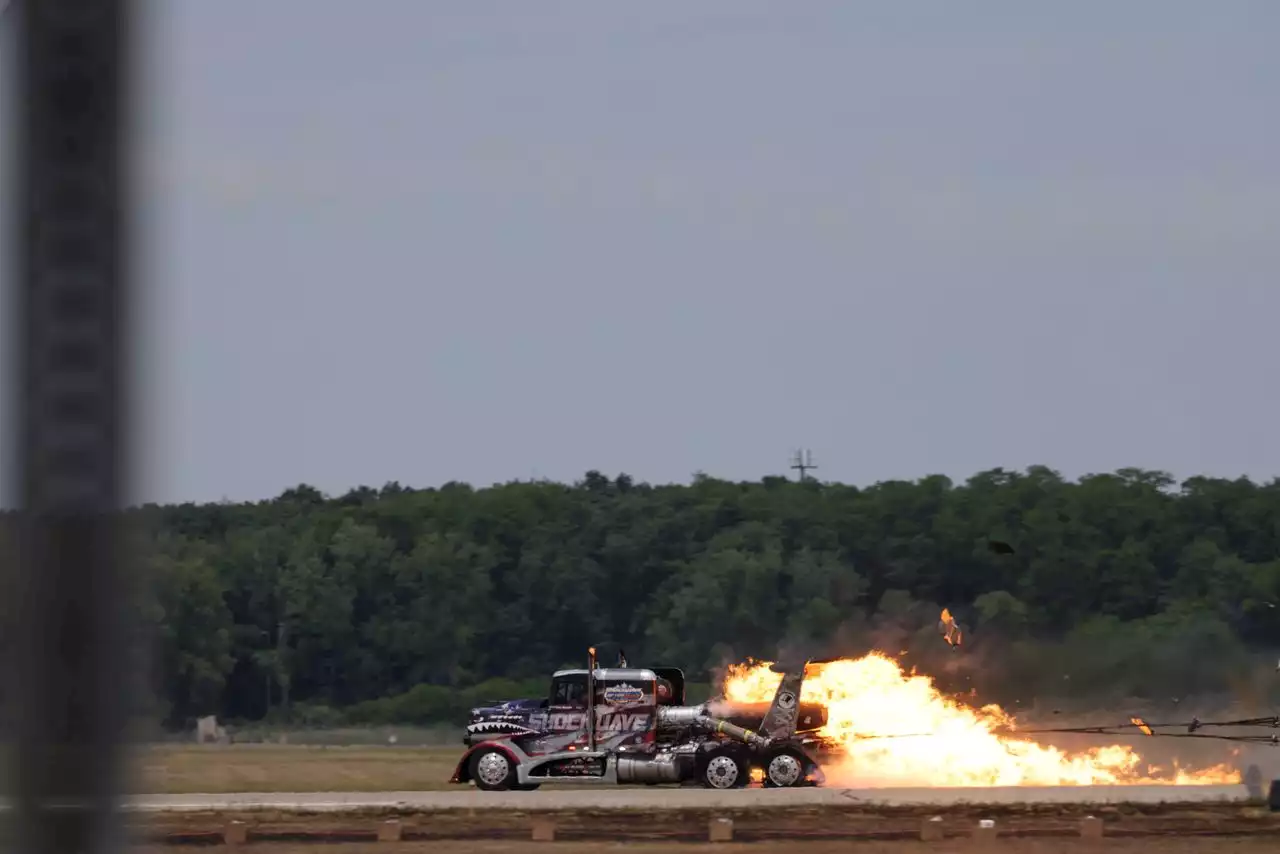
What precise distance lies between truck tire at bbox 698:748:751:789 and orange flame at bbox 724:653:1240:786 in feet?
8.62

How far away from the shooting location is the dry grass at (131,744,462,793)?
35.3 m

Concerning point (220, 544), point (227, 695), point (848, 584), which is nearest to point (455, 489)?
point (220, 544)

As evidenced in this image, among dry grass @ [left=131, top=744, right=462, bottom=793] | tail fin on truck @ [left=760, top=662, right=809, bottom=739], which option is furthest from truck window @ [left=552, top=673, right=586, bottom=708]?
dry grass @ [left=131, top=744, right=462, bottom=793]

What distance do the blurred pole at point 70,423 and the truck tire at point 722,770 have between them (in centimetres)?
2547

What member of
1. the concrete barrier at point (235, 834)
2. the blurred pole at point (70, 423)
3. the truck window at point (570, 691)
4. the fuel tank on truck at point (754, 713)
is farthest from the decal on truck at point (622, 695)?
the blurred pole at point (70, 423)

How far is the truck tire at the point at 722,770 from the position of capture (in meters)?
28.7

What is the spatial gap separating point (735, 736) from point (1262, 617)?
84.7ft

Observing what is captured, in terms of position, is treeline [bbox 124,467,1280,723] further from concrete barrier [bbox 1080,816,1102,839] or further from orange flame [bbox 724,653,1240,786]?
concrete barrier [bbox 1080,816,1102,839]

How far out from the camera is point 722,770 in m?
28.8

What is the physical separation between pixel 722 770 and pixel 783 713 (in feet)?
4.64

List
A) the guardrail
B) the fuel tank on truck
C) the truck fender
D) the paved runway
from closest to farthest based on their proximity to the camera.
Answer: the guardrail → the paved runway → the truck fender → the fuel tank on truck

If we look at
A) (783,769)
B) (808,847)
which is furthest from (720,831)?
(783,769)

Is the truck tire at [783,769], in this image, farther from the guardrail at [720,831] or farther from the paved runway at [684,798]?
the guardrail at [720,831]

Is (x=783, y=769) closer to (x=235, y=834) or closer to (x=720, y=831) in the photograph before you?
(x=720, y=831)
